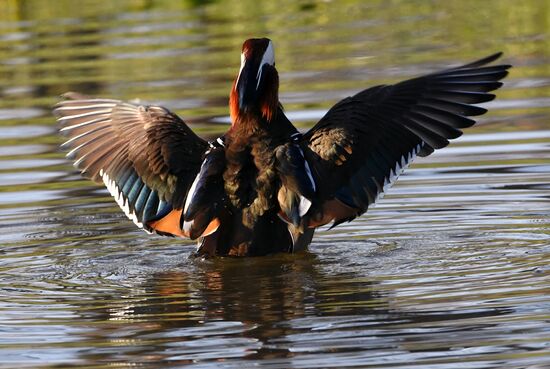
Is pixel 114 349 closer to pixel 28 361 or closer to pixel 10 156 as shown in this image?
pixel 28 361

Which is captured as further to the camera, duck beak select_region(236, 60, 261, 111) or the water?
duck beak select_region(236, 60, 261, 111)

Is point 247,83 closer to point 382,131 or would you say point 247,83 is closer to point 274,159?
point 274,159

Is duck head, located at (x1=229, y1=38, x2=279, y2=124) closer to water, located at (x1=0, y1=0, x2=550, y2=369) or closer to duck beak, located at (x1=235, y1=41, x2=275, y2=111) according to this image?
duck beak, located at (x1=235, y1=41, x2=275, y2=111)

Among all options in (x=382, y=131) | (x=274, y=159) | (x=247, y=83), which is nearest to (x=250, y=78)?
(x=247, y=83)

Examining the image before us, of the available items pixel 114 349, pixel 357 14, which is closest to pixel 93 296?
pixel 114 349

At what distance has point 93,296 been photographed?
7703 mm

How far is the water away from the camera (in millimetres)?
6477

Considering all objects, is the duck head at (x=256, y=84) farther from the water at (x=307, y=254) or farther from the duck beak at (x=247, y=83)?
the water at (x=307, y=254)

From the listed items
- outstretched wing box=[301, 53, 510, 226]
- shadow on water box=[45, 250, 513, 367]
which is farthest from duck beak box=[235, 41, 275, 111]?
shadow on water box=[45, 250, 513, 367]

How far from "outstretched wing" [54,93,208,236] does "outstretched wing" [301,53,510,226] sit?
2.48 ft

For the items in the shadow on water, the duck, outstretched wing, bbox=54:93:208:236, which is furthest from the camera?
outstretched wing, bbox=54:93:208:236

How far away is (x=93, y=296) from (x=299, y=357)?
1849 mm

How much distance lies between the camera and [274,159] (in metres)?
8.29

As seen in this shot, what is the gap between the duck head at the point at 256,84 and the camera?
8.39 m
